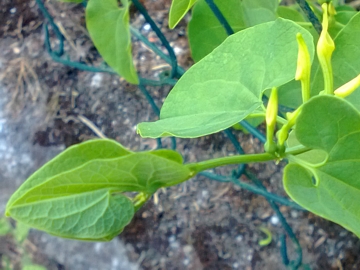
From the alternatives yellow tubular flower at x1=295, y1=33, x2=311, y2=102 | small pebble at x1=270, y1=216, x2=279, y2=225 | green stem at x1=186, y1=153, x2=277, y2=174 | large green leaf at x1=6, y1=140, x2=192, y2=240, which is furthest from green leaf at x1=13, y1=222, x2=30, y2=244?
yellow tubular flower at x1=295, y1=33, x2=311, y2=102

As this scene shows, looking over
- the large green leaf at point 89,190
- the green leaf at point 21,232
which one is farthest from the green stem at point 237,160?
the green leaf at point 21,232

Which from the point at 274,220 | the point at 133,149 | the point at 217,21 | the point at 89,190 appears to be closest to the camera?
the point at 89,190

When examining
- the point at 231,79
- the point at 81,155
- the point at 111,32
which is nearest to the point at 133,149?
the point at 111,32

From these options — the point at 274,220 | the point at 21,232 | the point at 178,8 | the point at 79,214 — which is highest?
the point at 178,8

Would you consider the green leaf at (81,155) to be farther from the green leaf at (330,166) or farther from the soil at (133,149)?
the soil at (133,149)

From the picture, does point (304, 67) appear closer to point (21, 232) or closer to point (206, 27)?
point (206, 27)

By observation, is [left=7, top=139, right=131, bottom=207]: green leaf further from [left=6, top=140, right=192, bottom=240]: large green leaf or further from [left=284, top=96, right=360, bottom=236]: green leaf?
[left=284, top=96, right=360, bottom=236]: green leaf
